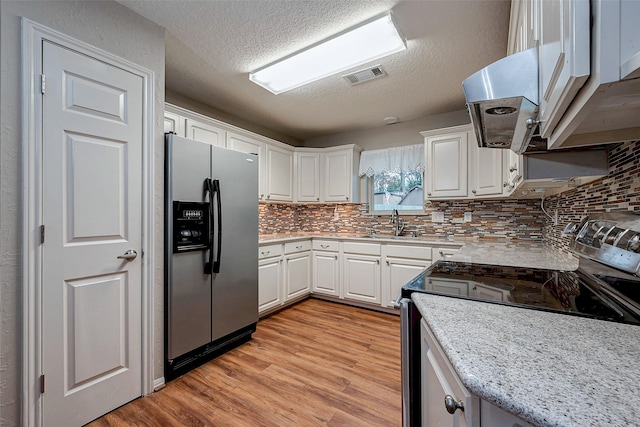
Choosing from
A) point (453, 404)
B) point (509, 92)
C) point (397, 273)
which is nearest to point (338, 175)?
point (397, 273)

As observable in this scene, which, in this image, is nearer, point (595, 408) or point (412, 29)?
point (595, 408)

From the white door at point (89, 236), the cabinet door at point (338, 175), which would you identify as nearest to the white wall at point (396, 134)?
the cabinet door at point (338, 175)

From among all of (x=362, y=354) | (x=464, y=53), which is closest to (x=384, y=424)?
(x=362, y=354)

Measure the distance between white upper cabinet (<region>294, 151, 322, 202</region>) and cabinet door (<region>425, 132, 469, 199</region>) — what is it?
1.47 metres

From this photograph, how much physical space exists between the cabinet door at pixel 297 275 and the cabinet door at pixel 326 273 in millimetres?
93

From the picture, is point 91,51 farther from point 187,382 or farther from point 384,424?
point 384,424

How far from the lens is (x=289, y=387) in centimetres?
179

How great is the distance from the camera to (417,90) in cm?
267

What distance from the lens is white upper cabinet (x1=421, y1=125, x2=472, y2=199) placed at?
291 centimetres

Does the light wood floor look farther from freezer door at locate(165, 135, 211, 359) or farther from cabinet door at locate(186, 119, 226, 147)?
cabinet door at locate(186, 119, 226, 147)

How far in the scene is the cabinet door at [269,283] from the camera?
284cm

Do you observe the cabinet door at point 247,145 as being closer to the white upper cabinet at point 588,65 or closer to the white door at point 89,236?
the white door at point 89,236

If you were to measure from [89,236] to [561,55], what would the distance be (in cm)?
204

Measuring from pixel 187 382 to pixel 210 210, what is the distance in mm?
1192
